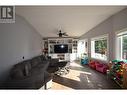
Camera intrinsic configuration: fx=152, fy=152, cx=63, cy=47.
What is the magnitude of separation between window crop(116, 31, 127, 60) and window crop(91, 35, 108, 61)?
5.22 feet

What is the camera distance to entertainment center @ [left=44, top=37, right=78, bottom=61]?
11.9 meters

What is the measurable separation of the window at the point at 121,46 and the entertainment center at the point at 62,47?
6.77 metres

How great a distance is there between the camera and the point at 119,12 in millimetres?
5008

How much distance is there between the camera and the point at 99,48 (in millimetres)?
7973

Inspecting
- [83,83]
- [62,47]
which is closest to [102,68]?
[83,83]

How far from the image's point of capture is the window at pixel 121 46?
5.05 metres

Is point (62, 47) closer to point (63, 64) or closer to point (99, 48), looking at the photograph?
point (99, 48)

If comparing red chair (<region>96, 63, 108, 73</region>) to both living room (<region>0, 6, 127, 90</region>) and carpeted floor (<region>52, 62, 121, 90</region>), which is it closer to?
living room (<region>0, 6, 127, 90</region>)

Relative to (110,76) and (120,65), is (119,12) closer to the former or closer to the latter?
(120,65)

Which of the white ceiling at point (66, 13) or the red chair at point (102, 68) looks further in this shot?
the red chair at point (102, 68)

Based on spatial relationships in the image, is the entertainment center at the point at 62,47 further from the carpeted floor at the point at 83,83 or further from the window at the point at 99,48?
the carpeted floor at the point at 83,83

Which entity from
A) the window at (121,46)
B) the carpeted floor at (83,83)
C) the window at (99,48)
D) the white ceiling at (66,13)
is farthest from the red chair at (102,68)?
the white ceiling at (66,13)
